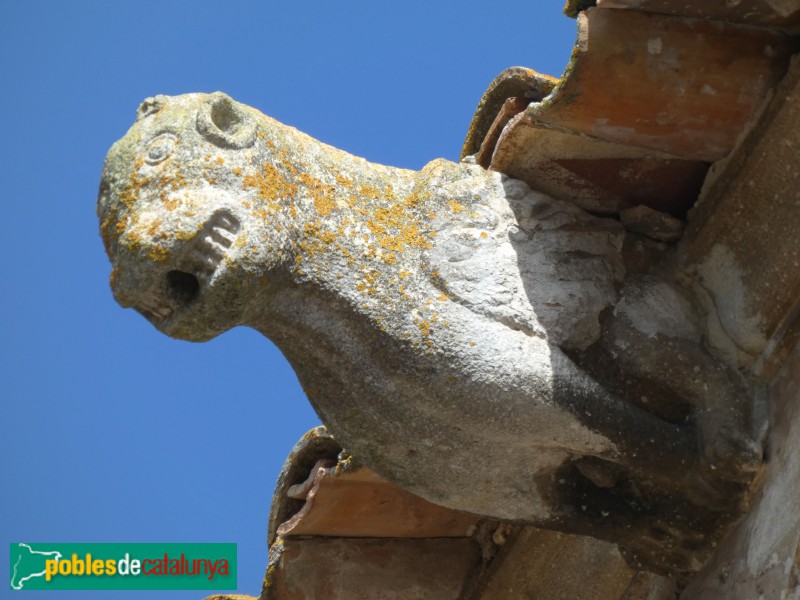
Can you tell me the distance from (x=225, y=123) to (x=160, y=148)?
0.56 feet

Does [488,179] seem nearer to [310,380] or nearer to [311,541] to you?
[310,380]

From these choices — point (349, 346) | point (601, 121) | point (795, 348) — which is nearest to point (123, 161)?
point (349, 346)

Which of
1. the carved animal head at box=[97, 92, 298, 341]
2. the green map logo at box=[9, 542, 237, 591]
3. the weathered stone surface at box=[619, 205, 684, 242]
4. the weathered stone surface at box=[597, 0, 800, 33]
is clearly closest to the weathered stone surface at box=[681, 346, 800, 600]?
the weathered stone surface at box=[619, 205, 684, 242]

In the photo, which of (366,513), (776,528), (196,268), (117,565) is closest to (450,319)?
(196,268)

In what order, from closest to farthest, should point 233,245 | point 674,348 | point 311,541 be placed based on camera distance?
point 233,245
point 674,348
point 311,541

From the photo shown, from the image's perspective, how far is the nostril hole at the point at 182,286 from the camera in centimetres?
267

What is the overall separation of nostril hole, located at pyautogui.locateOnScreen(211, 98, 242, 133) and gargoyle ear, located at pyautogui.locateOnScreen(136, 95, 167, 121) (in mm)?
131

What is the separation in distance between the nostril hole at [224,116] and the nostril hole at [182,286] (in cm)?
35

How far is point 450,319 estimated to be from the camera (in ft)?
8.77

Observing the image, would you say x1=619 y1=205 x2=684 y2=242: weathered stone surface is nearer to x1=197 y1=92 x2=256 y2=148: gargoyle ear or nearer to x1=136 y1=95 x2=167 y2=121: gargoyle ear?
x1=197 y1=92 x2=256 y2=148: gargoyle ear

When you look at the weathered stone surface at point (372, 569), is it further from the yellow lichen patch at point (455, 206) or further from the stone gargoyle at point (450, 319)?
the yellow lichen patch at point (455, 206)

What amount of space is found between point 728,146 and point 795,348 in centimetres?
48

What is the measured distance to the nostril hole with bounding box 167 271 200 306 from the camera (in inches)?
105

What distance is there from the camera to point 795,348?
8.89ft
